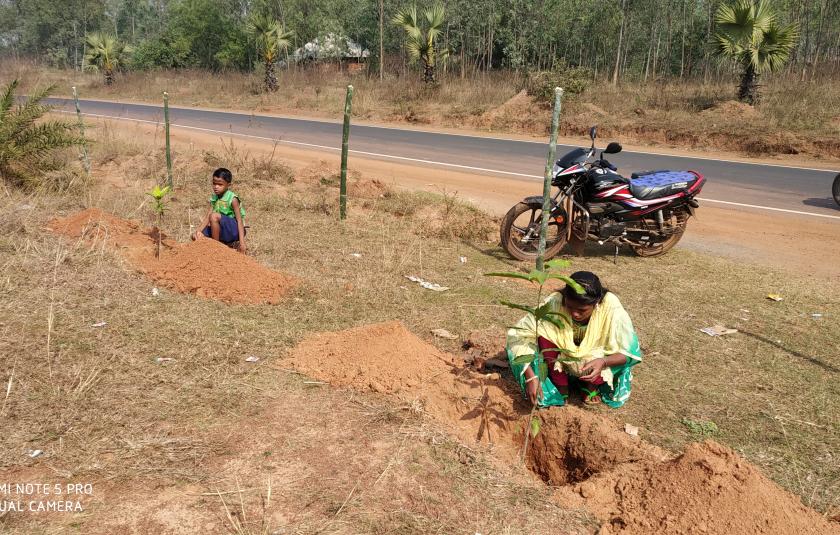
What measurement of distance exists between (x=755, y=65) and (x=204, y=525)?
18079 millimetres

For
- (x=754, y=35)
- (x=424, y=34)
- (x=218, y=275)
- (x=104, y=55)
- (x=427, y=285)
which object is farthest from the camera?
(x=104, y=55)

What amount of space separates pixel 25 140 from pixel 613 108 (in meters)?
15.9

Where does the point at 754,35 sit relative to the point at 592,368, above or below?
above

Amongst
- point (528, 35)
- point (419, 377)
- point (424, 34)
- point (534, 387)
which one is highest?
point (528, 35)

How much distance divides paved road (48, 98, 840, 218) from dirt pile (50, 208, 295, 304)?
629 cm

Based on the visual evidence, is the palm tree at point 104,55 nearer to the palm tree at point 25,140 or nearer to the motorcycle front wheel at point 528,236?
the palm tree at point 25,140

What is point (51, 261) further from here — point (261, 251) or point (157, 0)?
point (157, 0)

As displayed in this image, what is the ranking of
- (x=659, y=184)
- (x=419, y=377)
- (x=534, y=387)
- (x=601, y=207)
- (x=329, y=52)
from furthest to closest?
1. (x=329, y=52)
2. (x=659, y=184)
3. (x=601, y=207)
4. (x=419, y=377)
5. (x=534, y=387)

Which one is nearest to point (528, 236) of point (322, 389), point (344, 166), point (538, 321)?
point (344, 166)

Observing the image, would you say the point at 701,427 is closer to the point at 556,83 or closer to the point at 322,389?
the point at 322,389

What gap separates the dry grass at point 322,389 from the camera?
2.81 m

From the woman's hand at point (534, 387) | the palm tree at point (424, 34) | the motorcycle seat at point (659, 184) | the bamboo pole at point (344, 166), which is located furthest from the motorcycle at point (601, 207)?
the palm tree at point (424, 34)

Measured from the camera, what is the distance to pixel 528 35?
97.7 feet

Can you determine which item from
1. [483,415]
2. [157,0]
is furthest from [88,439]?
[157,0]
